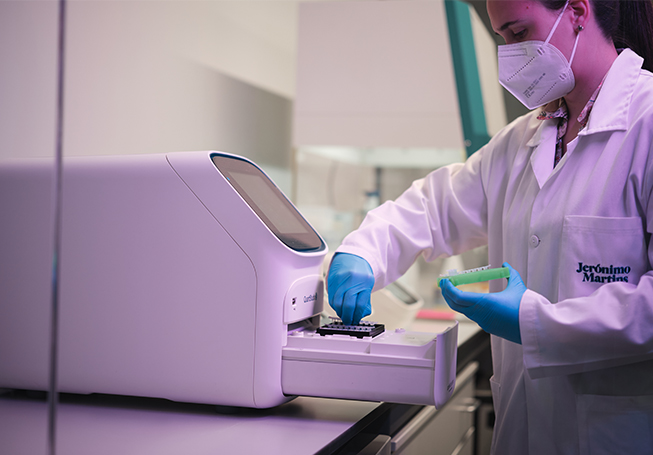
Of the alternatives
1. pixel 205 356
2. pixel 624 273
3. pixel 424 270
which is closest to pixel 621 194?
pixel 624 273

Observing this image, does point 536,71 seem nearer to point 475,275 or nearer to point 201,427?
point 475,275

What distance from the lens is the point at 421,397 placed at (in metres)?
0.87

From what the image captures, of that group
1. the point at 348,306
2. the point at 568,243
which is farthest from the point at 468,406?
the point at 568,243

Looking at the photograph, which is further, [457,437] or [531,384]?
[457,437]

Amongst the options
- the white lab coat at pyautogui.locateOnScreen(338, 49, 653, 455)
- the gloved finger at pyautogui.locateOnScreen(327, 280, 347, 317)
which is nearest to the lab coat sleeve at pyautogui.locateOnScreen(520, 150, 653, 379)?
the white lab coat at pyautogui.locateOnScreen(338, 49, 653, 455)

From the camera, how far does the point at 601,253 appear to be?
886 mm

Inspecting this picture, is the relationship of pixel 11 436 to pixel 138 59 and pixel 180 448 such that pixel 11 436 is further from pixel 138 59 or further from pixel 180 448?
pixel 138 59

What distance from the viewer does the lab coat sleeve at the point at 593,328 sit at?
812mm

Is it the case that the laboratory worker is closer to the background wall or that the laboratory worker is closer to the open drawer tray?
the open drawer tray

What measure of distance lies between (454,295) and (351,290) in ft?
0.77

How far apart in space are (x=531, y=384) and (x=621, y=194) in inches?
14.0

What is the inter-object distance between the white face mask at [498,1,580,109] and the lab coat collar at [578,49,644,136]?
80mm

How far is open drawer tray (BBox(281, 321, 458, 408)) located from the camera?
87cm

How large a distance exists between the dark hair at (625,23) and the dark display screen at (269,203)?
0.57 m
